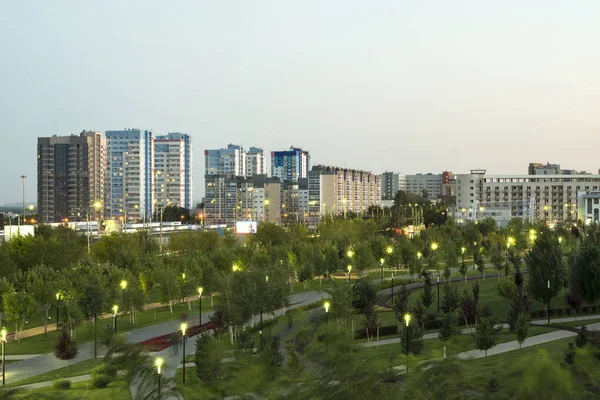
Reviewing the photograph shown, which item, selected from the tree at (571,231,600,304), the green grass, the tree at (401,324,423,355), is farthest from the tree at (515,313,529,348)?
the green grass

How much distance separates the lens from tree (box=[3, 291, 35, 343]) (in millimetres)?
34281

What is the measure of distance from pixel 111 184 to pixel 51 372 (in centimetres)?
16659

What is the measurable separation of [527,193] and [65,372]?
136 m

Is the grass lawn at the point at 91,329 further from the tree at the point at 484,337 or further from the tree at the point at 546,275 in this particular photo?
the tree at the point at 546,275

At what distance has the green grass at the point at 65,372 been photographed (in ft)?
83.8

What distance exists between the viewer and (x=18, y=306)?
113 ft

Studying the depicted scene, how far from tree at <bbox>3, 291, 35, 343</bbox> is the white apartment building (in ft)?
392

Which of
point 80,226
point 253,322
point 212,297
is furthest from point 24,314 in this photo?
point 80,226

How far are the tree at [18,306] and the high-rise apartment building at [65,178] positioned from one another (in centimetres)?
14603

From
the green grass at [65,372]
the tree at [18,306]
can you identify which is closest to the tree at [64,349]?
the green grass at [65,372]

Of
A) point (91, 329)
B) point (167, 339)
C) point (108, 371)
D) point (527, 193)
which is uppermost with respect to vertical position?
point (527, 193)

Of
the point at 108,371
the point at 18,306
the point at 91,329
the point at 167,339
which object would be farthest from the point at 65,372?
the point at 91,329

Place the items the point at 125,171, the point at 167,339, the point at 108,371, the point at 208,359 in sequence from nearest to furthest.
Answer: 1. the point at 108,371
2. the point at 208,359
3. the point at 167,339
4. the point at 125,171

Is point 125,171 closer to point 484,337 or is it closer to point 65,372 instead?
point 65,372
